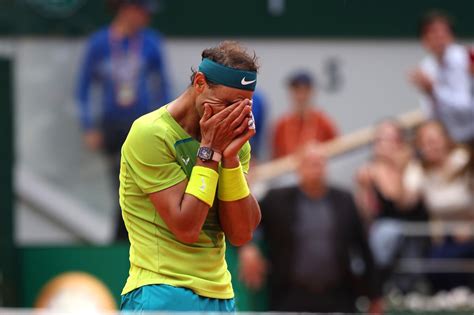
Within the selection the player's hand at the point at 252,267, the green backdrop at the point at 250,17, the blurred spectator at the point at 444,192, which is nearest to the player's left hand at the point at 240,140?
the player's hand at the point at 252,267

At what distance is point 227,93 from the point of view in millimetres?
5059

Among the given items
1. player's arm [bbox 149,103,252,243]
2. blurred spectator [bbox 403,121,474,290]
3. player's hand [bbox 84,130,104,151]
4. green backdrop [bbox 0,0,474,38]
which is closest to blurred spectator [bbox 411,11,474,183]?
blurred spectator [bbox 403,121,474,290]

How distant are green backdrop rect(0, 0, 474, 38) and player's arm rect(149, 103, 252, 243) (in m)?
5.63

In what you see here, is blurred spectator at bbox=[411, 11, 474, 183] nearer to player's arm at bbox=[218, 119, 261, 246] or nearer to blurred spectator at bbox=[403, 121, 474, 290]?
blurred spectator at bbox=[403, 121, 474, 290]

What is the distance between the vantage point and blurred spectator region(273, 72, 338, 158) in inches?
411

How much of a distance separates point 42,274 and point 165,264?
5.44 metres

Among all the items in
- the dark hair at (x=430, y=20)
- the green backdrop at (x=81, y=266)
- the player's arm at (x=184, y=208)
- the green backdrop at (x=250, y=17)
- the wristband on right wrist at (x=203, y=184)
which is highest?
the wristband on right wrist at (x=203, y=184)

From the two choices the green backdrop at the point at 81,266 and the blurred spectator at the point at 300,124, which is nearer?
the green backdrop at the point at 81,266

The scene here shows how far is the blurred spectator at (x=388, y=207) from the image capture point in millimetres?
9961

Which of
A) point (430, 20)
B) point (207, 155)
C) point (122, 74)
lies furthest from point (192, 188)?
point (430, 20)

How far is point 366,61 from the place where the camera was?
36.5 feet

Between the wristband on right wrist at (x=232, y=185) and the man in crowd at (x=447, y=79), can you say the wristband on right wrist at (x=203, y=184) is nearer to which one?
the wristband on right wrist at (x=232, y=185)

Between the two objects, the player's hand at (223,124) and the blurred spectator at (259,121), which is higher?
the player's hand at (223,124)

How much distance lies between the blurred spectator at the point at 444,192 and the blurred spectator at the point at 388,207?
121 mm
